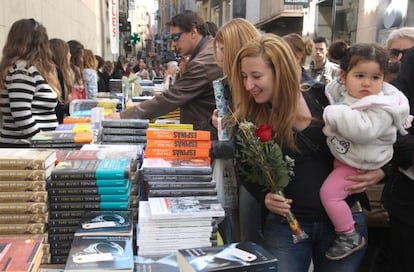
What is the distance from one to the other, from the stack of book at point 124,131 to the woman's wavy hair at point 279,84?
2.62 ft

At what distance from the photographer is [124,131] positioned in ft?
8.41

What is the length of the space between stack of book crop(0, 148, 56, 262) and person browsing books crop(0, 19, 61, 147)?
1.67 m

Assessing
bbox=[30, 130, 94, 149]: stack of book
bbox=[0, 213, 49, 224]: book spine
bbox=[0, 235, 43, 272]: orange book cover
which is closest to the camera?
bbox=[0, 235, 43, 272]: orange book cover

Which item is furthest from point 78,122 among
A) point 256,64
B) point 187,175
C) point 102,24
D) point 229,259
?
Result: point 102,24

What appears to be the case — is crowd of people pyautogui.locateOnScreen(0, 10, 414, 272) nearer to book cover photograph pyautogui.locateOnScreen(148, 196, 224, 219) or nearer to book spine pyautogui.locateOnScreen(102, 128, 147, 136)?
book cover photograph pyautogui.locateOnScreen(148, 196, 224, 219)

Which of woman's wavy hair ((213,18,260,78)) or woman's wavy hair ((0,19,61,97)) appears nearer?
woman's wavy hair ((213,18,260,78))

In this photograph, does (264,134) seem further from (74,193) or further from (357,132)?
(74,193)

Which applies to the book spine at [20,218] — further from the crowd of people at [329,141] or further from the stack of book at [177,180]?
the crowd of people at [329,141]

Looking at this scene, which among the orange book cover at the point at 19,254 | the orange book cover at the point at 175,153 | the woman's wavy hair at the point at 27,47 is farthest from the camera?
the woman's wavy hair at the point at 27,47

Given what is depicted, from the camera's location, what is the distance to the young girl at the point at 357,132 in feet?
5.81

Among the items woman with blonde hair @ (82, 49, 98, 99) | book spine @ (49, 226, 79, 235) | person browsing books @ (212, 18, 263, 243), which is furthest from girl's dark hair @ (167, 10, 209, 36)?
woman with blonde hair @ (82, 49, 98, 99)

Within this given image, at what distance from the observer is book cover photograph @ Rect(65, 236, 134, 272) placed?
1.39 meters

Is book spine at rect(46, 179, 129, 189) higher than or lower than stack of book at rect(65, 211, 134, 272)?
higher

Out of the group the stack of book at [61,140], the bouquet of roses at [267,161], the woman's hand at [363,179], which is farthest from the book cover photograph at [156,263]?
the stack of book at [61,140]
